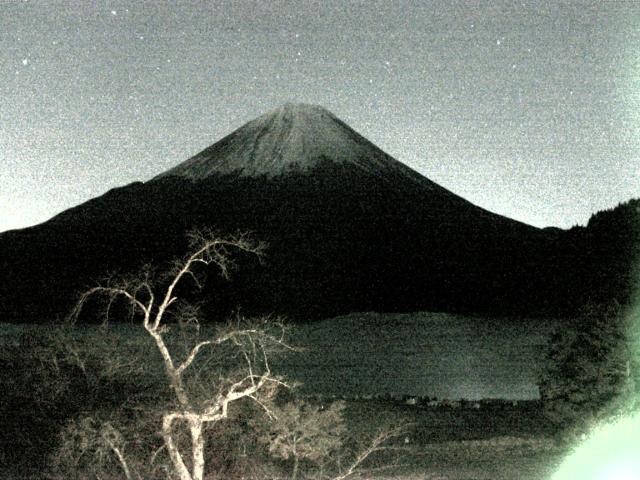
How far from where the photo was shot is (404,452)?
2239 centimetres

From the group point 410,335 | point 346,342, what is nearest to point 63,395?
point 346,342

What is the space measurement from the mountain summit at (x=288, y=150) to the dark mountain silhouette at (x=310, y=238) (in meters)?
0.31

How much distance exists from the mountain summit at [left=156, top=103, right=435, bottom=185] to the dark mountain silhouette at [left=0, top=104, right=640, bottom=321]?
1.01 feet

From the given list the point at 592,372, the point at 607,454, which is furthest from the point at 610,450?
the point at 592,372

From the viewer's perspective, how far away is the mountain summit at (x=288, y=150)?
136m

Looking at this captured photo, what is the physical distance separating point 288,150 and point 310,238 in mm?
30269

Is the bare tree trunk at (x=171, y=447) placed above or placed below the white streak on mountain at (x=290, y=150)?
below

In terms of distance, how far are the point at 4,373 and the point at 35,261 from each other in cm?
9991

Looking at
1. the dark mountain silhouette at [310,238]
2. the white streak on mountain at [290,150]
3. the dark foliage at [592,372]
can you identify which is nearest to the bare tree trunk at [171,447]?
the dark foliage at [592,372]

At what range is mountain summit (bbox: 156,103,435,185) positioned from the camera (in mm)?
135750

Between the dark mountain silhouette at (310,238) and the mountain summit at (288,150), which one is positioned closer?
the dark mountain silhouette at (310,238)

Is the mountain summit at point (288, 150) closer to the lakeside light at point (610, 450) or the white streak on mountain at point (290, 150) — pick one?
the white streak on mountain at point (290, 150)

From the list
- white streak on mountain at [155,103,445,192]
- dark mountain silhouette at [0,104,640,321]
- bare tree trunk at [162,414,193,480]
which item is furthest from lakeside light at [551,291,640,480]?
white streak on mountain at [155,103,445,192]

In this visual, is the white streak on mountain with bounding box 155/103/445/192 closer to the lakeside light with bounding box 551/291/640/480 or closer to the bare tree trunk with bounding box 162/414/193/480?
the lakeside light with bounding box 551/291/640/480
